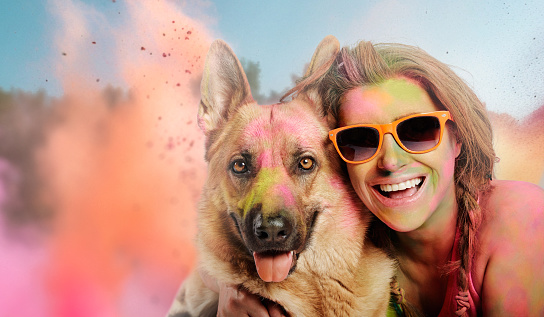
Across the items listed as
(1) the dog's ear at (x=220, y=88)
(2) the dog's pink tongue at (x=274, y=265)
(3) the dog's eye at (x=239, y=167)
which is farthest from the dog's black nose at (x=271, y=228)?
(1) the dog's ear at (x=220, y=88)

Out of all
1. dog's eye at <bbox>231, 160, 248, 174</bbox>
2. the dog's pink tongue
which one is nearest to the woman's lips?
the dog's pink tongue

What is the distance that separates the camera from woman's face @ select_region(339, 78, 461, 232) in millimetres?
1925

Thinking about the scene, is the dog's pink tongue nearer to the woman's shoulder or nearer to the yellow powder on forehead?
the yellow powder on forehead

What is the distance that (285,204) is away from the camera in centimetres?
187

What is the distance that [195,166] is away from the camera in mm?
2625

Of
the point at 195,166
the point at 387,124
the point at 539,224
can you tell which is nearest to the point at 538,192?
the point at 539,224

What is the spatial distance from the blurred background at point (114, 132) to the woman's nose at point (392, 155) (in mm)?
893

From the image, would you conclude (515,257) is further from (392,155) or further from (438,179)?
(392,155)

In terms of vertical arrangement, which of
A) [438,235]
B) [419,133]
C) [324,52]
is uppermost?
[324,52]

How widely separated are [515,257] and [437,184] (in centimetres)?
51

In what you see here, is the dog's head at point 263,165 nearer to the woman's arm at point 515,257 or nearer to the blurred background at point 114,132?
the blurred background at point 114,132

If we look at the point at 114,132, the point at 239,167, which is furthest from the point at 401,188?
the point at 114,132

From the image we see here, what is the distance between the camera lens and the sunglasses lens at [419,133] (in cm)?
191

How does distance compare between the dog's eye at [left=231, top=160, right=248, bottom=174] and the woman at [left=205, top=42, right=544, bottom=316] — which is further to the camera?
the dog's eye at [left=231, top=160, right=248, bottom=174]
